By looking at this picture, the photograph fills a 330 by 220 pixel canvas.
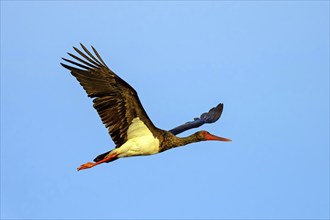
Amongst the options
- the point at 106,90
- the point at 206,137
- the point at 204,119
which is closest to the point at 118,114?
the point at 106,90

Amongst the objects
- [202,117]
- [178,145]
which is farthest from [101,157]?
[202,117]

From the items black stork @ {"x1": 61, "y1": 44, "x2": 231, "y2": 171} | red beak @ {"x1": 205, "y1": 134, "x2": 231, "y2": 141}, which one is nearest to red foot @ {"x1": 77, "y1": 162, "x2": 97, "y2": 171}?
black stork @ {"x1": 61, "y1": 44, "x2": 231, "y2": 171}

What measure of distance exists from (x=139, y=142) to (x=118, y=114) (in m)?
0.95

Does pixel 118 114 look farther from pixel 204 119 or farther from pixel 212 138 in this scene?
pixel 204 119

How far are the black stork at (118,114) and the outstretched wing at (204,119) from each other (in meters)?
3.14

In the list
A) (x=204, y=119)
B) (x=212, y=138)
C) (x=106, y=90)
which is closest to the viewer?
(x=106, y=90)

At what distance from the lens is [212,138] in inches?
981

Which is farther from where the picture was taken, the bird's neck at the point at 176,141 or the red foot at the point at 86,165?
the red foot at the point at 86,165

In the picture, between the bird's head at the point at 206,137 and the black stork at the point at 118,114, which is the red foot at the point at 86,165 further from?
the bird's head at the point at 206,137

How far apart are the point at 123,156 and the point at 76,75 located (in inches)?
97.9

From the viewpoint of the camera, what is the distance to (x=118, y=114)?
2253 centimetres

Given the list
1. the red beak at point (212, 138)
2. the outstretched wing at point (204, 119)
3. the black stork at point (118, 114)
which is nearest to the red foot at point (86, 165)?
the black stork at point (118, 114)

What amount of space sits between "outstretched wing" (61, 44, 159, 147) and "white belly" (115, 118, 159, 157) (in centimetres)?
46

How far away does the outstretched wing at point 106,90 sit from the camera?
2205 cm
